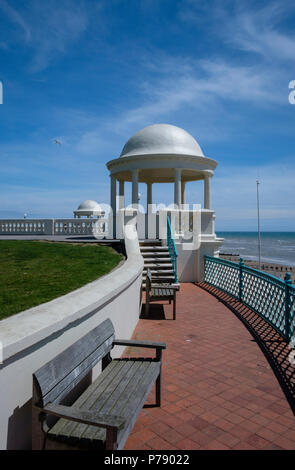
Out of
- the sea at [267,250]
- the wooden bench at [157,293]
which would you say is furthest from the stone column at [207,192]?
the sea at [267,250]

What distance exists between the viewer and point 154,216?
563 inches

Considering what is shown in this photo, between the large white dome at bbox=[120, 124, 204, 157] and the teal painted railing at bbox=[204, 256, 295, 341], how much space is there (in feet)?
21.7

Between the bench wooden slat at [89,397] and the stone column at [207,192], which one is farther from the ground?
the stone column at [207,192]

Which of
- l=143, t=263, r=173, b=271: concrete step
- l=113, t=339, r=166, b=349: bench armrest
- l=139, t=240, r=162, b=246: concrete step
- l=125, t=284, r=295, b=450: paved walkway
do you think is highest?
l=139, t=240, r=162, b=246: concrete step

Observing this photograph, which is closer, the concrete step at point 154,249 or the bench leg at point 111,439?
the bench leg at point 111,439

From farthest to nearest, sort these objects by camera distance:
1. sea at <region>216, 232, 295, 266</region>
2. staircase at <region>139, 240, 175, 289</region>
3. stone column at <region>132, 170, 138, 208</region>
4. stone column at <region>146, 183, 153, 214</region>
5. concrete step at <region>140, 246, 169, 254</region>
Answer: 1. sea at <region>216, 232, 295, 266</region>
2. stone column at <region>146, 183, 153, 214</region>
3. stone column at <region>132, 170, 138, 208</region>
4. concrete step at <region>140, 246, 169, 254</region>
5. staircase at <region>139, 240, 175, 289</region>

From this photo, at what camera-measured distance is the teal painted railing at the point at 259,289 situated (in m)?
6.68

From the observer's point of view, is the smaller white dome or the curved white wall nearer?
the curved white wall

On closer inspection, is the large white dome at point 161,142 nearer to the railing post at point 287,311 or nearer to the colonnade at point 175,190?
the colonnade at point 175,190

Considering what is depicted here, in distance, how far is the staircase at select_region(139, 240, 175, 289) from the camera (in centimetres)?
1011

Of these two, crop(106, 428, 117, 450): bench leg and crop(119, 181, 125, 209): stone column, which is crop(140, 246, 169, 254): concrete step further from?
crop(106, 428, 117, 450): bench leg

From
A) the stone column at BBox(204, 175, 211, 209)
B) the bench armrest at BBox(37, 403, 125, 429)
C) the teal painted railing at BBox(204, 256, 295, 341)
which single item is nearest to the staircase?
the teal painted railing at BBox(204, 256, 295, 341)

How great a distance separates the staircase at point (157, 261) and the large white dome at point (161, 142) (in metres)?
5.80
